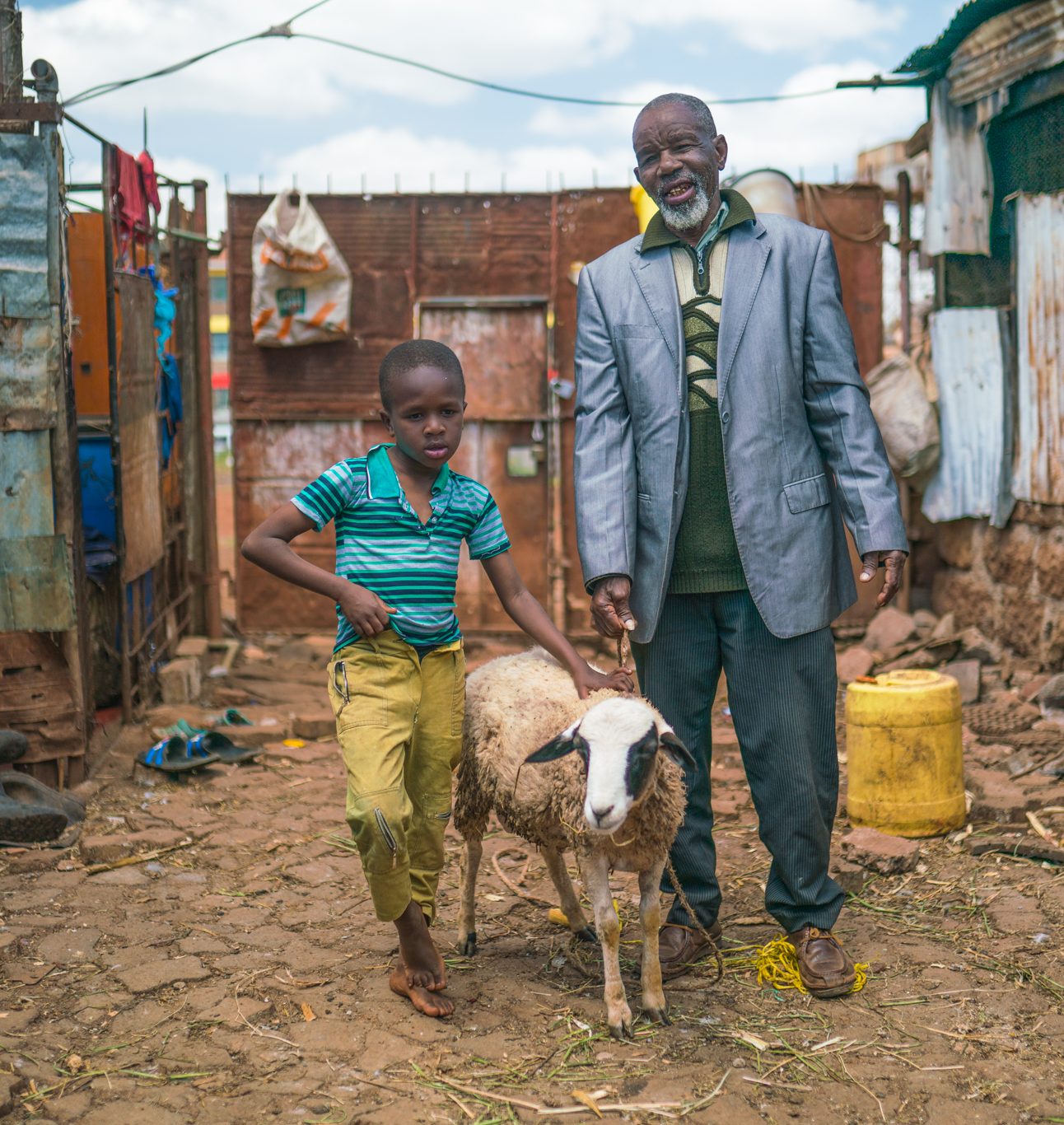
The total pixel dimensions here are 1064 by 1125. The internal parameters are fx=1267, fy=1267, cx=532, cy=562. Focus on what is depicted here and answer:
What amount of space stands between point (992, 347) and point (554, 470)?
3.37 metres

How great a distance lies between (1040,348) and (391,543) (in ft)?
17.0

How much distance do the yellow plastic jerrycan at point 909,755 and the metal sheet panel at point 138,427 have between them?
3929 millimetres

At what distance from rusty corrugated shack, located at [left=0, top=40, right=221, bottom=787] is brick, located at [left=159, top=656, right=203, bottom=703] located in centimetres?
12

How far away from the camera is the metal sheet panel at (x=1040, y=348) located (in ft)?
23.5

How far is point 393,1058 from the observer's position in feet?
→ 11.1

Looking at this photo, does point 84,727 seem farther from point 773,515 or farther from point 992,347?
point 992,347

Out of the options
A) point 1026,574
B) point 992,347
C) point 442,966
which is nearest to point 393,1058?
point 442,966

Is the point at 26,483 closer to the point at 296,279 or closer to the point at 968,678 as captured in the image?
the point at 296,279

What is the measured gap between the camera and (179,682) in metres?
7.90

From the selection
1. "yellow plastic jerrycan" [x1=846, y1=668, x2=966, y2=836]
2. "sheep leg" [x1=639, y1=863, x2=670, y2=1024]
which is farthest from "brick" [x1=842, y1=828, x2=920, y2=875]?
"sheep leg" [x1=639, y1=863, x2=670, y2=1024]

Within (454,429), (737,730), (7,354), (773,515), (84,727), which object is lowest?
(84,727)

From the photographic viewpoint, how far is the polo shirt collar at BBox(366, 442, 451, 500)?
362 cm

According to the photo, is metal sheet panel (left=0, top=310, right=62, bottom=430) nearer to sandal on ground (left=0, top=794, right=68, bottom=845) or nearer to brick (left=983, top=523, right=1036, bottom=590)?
sandal on ground (left=0, top=794, right=68, bottom=845)

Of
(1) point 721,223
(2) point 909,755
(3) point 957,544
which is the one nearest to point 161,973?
(1) point 721,223
